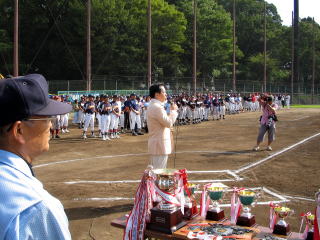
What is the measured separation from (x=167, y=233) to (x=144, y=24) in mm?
54917

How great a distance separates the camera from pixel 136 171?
10.6 meters

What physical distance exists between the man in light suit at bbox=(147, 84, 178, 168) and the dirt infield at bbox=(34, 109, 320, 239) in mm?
1211

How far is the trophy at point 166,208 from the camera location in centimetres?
448

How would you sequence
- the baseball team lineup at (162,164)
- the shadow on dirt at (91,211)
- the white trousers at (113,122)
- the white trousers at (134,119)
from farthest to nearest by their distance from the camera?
the white trousers at (134,119), the white trousers at (113,122), the shadow on dirt at (91,211), the baseball team lineup at (162,164)

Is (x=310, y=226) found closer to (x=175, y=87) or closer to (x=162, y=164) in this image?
(x=162, y=164)

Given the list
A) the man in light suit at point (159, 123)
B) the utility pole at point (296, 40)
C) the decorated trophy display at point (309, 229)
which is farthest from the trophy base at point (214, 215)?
the utility pole at point (296, 40)

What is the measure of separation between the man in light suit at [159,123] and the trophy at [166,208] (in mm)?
2286

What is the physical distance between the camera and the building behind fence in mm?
39469

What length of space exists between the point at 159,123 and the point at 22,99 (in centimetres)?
551

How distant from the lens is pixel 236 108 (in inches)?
1554

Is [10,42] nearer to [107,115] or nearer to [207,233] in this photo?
[107,115]

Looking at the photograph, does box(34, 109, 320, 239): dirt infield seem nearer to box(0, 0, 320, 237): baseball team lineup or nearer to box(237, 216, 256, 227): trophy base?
box(0, 0, 320, 237): baseball team lineup

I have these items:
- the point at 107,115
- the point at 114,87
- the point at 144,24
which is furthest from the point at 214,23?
the point at 107,115

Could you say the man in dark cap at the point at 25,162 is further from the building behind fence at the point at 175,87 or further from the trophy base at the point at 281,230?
the building behind fence at the point at 175,87
